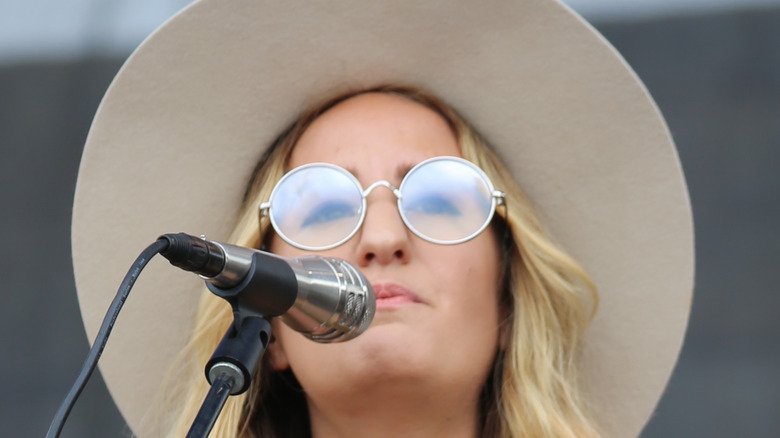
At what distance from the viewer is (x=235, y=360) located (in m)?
1.12

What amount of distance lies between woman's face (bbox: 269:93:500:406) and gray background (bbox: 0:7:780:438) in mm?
1187

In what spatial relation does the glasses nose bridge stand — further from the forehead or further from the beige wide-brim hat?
the beige wide-brim hat

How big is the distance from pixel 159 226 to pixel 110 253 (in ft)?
0.35

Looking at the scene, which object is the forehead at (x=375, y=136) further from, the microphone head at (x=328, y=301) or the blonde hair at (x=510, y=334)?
the microphone head at (x=328, y=301)

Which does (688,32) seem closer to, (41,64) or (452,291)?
(452,291)

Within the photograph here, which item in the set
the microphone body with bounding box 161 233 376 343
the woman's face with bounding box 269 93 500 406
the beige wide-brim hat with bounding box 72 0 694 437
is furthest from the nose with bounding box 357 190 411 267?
the microphone body with bounding box 161 233 376 343

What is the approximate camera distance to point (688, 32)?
A: 3211mm

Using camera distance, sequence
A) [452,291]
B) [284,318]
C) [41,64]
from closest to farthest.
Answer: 1. [284,318]
2. [452,291]
3. [41,64]

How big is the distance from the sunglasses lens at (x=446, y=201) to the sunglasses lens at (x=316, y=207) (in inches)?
3.8

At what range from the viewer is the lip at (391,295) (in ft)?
5.84

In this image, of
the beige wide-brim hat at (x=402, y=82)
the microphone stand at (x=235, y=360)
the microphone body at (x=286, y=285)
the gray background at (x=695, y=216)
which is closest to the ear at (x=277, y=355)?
the beige wide-brim hat at (x=402, y=82)

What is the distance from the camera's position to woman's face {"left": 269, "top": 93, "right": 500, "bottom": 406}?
1.79 meters

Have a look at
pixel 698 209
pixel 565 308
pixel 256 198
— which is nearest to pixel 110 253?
pixel 256 198

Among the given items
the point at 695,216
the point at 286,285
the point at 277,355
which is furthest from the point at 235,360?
the point at 695,216
